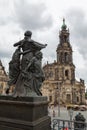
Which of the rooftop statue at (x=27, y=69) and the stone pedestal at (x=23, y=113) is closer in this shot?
the stone pedestal at (x=23, y=113)

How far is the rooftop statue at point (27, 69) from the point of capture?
6.30 metres

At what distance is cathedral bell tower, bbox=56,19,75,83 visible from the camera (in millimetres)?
69000

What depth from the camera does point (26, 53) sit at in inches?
265

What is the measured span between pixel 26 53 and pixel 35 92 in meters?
1.35

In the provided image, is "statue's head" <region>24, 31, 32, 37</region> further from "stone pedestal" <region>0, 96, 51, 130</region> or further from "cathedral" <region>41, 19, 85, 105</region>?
"cathedral" <region>41, 19, 85, 105</region>

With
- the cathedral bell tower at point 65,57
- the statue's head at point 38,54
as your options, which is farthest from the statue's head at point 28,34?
the cathedral bell tower at point 65,57

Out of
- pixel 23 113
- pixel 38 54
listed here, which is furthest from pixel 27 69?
pixel 23 113

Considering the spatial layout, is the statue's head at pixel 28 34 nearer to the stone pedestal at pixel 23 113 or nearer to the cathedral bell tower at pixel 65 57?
the stone pedestal at pixel 23 113

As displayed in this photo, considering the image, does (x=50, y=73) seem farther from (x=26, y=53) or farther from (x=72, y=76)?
(x=26, y=53)

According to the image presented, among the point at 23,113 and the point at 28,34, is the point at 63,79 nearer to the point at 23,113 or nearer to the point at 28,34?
the point at 28,34

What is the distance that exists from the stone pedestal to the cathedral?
190 feet

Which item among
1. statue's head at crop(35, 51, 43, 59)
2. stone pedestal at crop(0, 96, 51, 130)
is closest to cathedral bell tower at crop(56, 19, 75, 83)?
statue's head at crop(35, 51, 43, 59)

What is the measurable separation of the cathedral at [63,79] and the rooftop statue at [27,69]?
57.4 metres

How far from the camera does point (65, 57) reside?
7150cm
